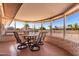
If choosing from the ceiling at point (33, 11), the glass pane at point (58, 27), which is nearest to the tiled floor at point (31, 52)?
the glass pane at point (58, 27)

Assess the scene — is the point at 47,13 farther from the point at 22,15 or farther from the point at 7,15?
the point at 7,15

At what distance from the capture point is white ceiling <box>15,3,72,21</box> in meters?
3.56

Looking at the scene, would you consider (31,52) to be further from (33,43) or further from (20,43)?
(20,43)

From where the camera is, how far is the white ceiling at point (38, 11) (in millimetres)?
3560

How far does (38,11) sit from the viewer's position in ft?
12.1

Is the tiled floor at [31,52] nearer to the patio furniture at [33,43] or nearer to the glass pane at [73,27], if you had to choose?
the patio furniture at [33,43]

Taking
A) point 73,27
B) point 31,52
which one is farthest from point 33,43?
point 73,27

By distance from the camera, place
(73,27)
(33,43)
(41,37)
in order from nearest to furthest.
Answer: (73,27) < (41,37) < (33,43)

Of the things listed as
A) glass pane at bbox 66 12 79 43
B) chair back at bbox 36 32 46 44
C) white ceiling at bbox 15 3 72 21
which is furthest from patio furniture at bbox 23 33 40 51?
glass pane at bbox 66 12 79 43

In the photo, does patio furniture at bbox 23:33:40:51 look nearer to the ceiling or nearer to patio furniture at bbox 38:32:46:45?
patio furniture at bbox 38:32:46:45

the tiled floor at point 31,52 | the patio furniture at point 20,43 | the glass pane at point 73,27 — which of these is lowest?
the tiled floor at point 31,52

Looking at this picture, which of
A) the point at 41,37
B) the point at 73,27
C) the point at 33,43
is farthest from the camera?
the point at 33,43

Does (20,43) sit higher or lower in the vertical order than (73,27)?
lower

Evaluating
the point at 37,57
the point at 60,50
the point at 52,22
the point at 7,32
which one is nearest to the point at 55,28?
the point at 52,22
